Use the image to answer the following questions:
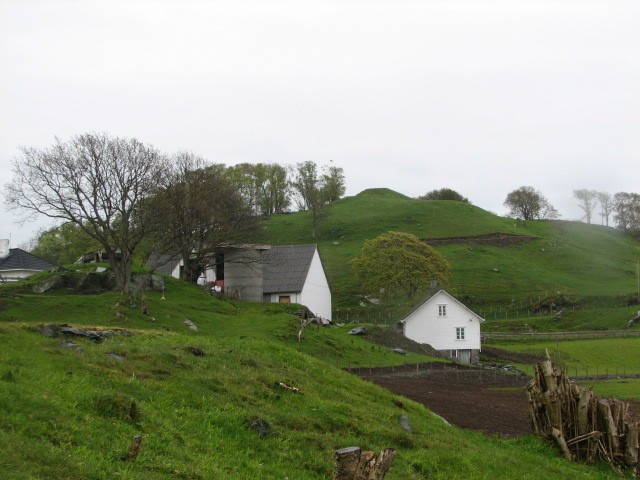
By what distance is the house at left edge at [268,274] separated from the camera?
2660 inches

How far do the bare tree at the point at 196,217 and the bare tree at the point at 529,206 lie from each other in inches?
4706

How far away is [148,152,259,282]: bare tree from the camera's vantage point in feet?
181

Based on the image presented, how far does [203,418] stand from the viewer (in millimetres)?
13969

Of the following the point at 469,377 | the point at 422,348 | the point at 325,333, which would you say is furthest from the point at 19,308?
the point at 422,348

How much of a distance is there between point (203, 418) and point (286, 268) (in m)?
56.4

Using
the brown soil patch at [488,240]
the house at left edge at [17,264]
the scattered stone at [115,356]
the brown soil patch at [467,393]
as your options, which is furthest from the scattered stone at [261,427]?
the brown soil patch at [488,240]

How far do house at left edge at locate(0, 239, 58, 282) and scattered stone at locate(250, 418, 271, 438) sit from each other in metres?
61.5

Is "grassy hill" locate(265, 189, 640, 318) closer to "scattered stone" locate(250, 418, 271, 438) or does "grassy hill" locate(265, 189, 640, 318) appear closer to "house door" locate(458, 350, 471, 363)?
"house door" locate(458, 350, 471, 363)

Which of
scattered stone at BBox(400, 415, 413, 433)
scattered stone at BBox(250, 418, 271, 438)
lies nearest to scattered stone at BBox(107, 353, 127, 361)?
scattered stone at BBox(250, 418, 271, 438)

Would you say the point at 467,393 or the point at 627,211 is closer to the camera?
the point at 467,393

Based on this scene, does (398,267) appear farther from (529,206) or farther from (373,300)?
(529,206)

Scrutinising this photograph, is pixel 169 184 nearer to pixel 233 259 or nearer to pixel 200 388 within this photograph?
pixel 233 259

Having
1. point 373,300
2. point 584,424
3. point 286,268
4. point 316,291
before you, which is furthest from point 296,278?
point 584,424

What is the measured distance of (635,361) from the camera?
63.6 metres
